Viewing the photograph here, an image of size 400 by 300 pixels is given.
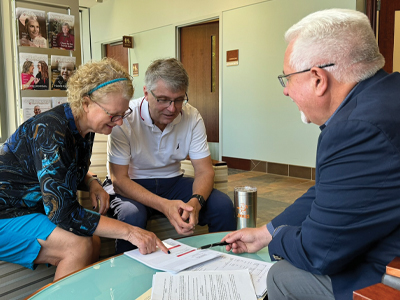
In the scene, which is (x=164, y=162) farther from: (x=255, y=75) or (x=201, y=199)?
(x=255, y=75)

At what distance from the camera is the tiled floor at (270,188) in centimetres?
311

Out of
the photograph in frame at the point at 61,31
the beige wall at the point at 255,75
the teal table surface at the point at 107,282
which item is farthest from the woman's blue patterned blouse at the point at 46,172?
the beige wall at the point at 255,75

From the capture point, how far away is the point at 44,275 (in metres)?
1.42

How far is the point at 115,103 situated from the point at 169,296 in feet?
2.62

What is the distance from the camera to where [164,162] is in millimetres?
1985

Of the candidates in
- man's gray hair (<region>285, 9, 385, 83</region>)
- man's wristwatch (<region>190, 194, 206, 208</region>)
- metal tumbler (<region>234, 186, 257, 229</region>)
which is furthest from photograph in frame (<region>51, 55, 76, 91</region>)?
man's gray hair (<region>285, 9, 385, 83</region>)

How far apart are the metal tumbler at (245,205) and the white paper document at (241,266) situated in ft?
1.50

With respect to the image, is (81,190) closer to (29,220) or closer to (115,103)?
(29,220)

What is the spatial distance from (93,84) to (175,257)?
0.74 meters

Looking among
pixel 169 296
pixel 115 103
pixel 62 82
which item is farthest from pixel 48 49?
pixel 169 296

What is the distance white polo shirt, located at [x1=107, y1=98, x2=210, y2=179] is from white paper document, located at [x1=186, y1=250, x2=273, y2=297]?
2.79ft

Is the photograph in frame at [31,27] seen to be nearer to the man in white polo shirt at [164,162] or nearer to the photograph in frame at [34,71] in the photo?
the photograph in frame at [34,71]

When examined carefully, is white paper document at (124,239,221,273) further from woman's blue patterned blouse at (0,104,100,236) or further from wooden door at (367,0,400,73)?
wooden door at (367,0,400,73)

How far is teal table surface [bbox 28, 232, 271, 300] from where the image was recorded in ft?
3.21
